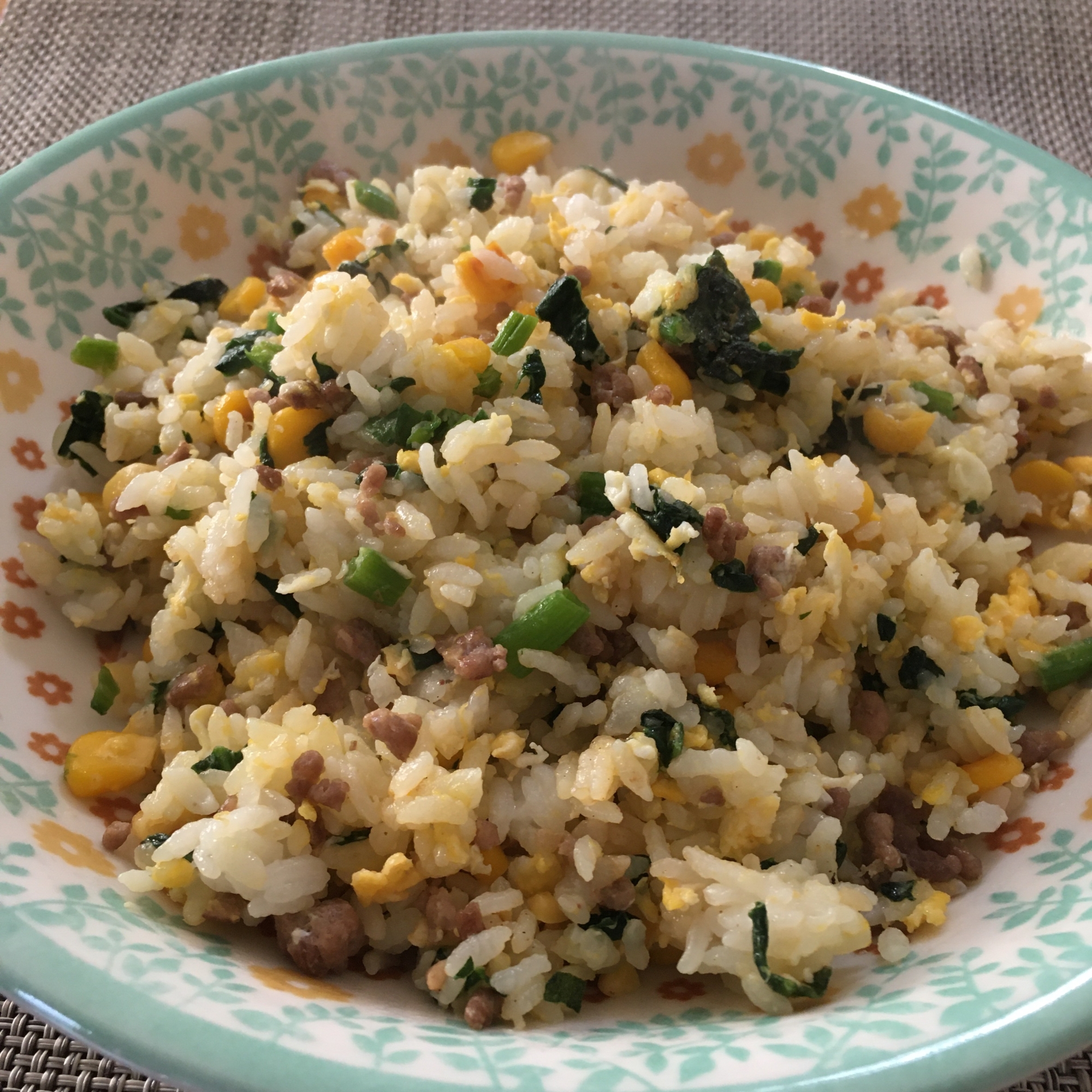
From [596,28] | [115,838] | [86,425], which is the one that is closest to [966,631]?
[115,838]

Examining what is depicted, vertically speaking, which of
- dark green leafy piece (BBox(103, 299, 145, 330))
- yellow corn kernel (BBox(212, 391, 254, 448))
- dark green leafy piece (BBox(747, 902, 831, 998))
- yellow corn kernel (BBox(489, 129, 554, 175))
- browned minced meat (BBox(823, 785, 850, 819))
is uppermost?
yellow corn kernel (BBox(489, 129, 554, 175))

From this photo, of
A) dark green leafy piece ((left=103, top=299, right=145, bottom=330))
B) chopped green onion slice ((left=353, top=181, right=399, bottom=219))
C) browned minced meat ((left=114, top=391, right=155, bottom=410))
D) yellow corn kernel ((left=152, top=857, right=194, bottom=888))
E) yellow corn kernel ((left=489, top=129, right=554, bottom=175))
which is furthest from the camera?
yellow corn kernel ((left=489, top=129, right=554, bottom=175))

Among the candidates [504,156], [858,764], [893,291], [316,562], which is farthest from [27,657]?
[893,291]

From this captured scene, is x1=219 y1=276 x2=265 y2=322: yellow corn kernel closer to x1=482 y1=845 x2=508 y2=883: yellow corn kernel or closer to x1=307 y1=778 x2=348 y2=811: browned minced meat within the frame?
x1=307 y1=778 x2=348 y2=811: browned minced meat

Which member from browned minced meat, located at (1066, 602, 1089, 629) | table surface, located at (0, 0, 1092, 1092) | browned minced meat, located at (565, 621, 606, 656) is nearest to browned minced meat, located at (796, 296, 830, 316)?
browned minced meat, located at (1066, 602, 1089, 629)

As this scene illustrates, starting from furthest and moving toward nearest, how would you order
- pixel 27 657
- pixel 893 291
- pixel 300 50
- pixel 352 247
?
pixel 300 50 → pixel 893 291 → pixel 352 247 → pixel 27 657

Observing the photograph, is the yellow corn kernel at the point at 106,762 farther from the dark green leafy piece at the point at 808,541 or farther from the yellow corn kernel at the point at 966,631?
the yellow corn kernel at the point at 966,631

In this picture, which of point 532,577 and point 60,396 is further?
point 60,396

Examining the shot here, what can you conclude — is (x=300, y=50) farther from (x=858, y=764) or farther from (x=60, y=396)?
(x=858, y=764)
